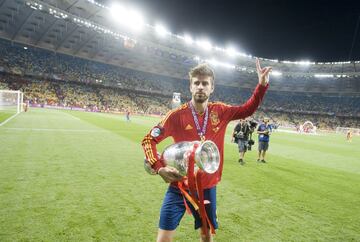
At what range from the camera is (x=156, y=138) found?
2.94 metres

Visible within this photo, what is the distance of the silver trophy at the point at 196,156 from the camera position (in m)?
2.28

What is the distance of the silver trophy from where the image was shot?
228 cm

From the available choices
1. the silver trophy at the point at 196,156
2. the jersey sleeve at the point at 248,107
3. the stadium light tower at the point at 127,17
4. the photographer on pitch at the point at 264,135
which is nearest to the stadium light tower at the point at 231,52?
the stadium light tower at the point at 127,17

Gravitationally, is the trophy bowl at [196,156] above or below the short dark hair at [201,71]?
below

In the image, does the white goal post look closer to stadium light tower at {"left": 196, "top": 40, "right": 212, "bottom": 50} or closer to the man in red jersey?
the man in red jersey

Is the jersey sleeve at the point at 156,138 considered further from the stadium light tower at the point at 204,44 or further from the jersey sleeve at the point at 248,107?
the stadium light tower at the point at 204,44

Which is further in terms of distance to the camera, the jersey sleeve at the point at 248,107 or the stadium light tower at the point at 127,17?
the stadium light tower at the point at 127,17

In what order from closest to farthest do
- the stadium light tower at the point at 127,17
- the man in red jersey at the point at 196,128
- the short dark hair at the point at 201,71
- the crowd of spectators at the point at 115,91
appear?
the man in red jersey at the point at 196,128, the short dark hair at the point at 201,71, the stadium light tower at the point at 127,17, the crowd of spectators at the point at 115,91

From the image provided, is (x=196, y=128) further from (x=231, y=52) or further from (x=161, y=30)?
(x=231, y=52)

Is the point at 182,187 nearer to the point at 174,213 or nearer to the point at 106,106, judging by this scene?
the point at 174,213

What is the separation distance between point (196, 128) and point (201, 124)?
0.09 m

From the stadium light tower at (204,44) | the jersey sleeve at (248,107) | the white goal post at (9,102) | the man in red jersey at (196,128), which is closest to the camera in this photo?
the man in red jersey at (196,128)

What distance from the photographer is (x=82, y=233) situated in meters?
4.32

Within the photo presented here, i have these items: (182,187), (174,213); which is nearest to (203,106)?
(182,187)
